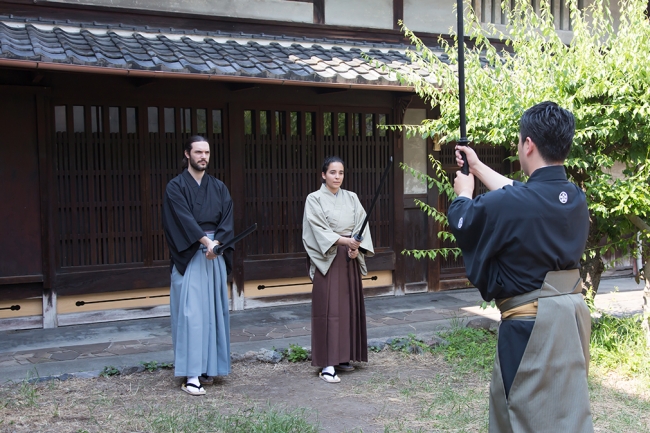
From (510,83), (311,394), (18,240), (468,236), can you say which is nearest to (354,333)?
(311,394)

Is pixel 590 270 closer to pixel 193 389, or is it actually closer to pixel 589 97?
pixel 589 97

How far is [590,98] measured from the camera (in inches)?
244

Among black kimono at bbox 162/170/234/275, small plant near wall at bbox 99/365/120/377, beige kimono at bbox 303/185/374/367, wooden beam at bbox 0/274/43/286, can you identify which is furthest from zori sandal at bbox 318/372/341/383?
wooden beam at bbox 0/274/43/286

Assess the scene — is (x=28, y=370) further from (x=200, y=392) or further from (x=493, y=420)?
(x=493, y=420)

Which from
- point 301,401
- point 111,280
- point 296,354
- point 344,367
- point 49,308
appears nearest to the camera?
point 301,401

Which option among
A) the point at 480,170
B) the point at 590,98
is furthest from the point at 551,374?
the point at 590,98

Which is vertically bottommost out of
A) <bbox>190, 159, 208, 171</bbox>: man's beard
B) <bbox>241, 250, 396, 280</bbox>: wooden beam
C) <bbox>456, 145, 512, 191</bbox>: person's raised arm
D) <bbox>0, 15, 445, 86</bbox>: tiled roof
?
<bbox>241, 250, 396, 280</bbox>: wooden beam

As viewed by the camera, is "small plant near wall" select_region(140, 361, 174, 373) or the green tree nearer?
the green tree

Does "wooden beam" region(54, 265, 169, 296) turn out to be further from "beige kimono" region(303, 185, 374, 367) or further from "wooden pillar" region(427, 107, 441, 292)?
"wooden pillar" region(427, 107, 441, 292)

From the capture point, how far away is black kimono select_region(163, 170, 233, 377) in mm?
5770

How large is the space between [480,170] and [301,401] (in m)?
3.03

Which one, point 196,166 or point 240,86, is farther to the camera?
point 240,86

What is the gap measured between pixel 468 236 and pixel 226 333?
11.2 ft

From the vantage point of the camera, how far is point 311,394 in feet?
19.1
